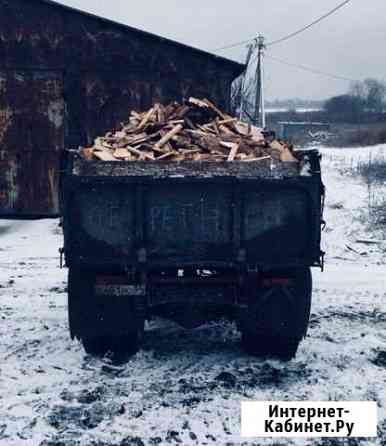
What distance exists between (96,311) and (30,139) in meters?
7.72

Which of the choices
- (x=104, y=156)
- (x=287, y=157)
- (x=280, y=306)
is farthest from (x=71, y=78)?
(x=280, y=306)

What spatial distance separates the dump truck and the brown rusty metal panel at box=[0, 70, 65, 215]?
23.1 ft

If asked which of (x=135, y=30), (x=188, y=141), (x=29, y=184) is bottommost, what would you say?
(x=29, y=184)

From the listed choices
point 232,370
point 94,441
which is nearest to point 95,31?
point 232,370

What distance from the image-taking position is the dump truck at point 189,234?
480 centimetres

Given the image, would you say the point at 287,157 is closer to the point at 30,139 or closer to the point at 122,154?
the point at 122,154

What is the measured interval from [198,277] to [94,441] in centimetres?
187

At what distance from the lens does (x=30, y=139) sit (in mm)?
11672

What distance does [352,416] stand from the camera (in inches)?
165

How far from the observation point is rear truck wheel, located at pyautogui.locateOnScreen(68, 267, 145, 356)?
509 cm

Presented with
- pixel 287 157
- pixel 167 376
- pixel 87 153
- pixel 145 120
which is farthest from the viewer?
pixel 145 120

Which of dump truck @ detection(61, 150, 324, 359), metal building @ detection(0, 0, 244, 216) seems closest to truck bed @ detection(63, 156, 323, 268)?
dump truck @ detection(61, 150, 324, 359)

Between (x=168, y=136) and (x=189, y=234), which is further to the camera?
(x=168, y=136)

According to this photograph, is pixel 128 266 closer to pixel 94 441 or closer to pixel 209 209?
pixel 209 209
